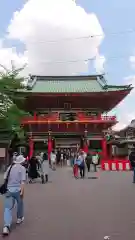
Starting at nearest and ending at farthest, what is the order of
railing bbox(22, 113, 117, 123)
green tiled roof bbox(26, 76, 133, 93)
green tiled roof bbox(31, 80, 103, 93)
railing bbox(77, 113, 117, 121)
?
1. railing bbox(22, 113, 117, 123)
2. railing bbox(77, 113, 117, 121)
3. green tiled roof bbox(26, 76, 133, 93)
4. green tiled roof bbox(31, 80, 103, 93)

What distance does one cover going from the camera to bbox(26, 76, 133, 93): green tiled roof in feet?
141

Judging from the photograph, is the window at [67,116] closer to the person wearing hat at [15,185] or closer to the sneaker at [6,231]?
the person wearing hat at [15,185]

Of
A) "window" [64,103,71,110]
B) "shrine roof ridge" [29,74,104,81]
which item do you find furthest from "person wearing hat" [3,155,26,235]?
"shrine roof ridge" [29,74,104,81]

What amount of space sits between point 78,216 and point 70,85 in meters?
37.7

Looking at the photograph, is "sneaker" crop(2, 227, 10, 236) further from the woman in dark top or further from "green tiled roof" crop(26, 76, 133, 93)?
"green tiled roof" crop(26, 76, 133, 93)

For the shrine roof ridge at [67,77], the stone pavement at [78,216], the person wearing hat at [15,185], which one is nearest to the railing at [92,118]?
the shrine roof ridge at [67,77]

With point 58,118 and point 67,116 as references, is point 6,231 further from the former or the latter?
point 67,116

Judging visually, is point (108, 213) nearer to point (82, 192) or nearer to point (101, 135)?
point (82, 192)

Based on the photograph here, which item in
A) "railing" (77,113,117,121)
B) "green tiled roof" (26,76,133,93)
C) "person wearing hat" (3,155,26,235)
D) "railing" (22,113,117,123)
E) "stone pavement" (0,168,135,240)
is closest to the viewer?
"stone pavement" (0,168,135,240)

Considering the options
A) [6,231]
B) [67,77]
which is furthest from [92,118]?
[6,231]

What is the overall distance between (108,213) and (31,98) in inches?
1273

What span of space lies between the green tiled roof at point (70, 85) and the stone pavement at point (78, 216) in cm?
2976

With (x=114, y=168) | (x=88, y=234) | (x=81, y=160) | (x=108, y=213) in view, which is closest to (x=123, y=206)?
(x=108, y=213)

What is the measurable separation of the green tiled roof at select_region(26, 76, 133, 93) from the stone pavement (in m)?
29.8
